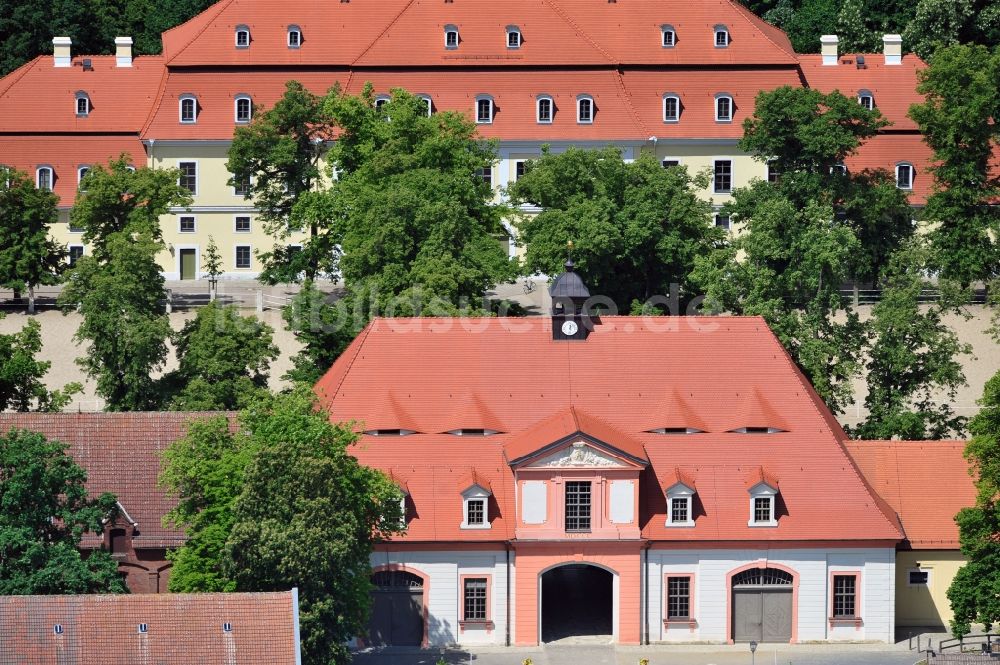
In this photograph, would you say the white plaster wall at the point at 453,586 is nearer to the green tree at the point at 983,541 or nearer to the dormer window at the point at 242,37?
the green tree at the point at 983,541

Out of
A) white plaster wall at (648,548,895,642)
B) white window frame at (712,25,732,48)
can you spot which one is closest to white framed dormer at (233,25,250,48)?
white window frame at (712,25,732,48)

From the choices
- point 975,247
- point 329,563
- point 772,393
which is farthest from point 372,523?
point 975,247

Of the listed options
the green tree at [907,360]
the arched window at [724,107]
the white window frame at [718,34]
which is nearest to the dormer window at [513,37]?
the white window frame at [718,34]

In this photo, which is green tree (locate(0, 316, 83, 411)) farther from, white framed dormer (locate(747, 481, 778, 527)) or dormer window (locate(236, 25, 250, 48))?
dormer window (locate(236, 25, 250, 48))

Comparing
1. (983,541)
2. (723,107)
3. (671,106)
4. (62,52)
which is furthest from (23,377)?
(723,107)

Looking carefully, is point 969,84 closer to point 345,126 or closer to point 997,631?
point 345,126
